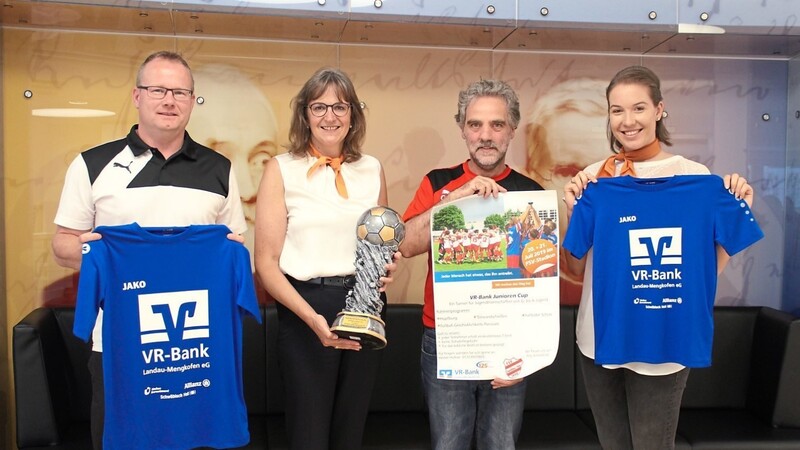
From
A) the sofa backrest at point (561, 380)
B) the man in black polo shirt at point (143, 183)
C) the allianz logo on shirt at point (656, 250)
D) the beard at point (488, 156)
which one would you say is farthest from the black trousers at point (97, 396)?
the sofa backrest at point (561, 380)

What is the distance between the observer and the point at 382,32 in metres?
3.50

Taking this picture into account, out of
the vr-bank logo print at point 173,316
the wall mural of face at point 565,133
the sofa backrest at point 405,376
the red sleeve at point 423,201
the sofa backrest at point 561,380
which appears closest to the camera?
the vr-bank logo print at point 173,316

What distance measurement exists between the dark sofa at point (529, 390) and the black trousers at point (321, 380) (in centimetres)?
77

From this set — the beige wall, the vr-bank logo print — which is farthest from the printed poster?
the beige wall

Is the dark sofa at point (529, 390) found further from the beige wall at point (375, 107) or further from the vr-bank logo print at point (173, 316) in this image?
the vr-bank logo print at point (173, 316)

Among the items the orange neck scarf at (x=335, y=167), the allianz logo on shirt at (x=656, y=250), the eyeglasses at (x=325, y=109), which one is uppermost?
the eyeglasses at (x=325, y=109)

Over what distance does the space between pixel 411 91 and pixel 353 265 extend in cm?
174

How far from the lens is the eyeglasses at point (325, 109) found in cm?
230

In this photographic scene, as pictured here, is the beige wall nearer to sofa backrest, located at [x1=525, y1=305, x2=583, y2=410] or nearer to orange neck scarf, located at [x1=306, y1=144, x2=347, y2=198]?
sofa backrest, located at [x1=525, y1=305, x2=583, y2=410]

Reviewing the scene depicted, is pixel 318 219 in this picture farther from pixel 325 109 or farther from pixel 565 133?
pixel 565 133

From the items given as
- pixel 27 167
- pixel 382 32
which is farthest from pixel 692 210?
pixel 27 167

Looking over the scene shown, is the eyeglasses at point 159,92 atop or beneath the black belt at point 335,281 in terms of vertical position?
atop

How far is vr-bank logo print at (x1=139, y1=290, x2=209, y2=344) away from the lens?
7.29 ft

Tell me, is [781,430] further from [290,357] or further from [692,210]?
[290,357]
